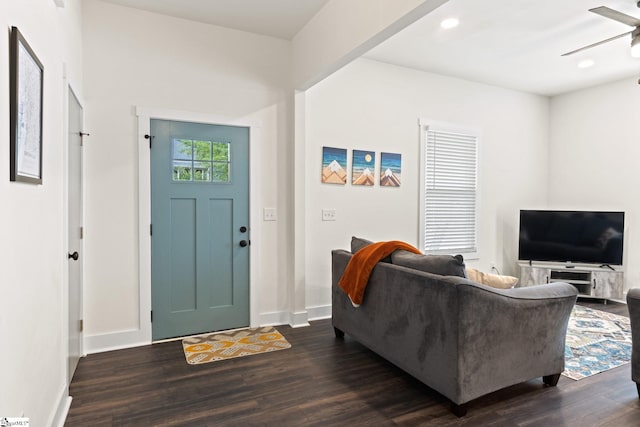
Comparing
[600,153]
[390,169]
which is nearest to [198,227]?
[390,169]

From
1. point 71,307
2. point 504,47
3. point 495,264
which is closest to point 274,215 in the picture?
point 71,307

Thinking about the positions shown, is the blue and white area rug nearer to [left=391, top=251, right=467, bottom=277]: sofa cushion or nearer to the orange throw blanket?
[left=391, top=251, right=467, bottom=277]: sofa cushion

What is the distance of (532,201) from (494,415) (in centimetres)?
444

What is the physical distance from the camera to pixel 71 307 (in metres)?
2.64

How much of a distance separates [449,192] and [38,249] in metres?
4.55

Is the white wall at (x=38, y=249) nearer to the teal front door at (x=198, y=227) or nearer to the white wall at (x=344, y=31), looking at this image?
the teal front door at (x=198, y=227)

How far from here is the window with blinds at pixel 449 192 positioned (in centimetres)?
482

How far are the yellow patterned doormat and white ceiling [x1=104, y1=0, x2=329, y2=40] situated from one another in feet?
10.1

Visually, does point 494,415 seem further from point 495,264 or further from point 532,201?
point 532,201

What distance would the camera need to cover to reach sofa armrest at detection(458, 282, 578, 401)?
2.13 metres

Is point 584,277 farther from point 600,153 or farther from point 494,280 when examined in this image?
point 494,280

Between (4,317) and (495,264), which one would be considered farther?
(495,264)

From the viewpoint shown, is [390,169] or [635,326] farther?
[390,169]

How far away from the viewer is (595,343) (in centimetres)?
337
